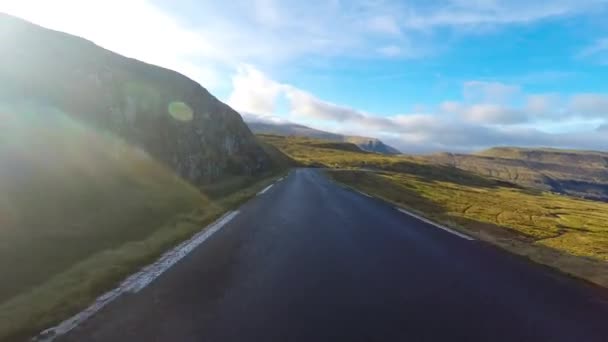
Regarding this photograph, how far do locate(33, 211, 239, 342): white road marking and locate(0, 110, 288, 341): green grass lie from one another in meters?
0.21

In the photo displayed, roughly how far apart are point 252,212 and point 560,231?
179 feet

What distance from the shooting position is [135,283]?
25.0 feet

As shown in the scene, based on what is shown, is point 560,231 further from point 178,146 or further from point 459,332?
point 459,332

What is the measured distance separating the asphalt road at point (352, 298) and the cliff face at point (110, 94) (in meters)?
16.9

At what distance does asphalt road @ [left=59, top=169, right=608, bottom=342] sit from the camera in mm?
5512

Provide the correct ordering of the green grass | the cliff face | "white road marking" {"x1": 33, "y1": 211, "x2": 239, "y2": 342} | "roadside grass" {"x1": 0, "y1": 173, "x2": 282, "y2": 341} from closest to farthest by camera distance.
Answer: "white road marking" {"x1": 33, "y1": 211, "x2": 239, "y2": 342} < "roadside grass" {"x1": 0, "y1": 173, "x2": 282, "y2": 341} < the green grass < the cliff face

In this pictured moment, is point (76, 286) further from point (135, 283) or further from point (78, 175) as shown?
point (78, 175)

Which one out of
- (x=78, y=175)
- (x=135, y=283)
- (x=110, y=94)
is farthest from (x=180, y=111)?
(x=135, y=283)

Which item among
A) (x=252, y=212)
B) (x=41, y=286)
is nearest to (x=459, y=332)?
(x=41, y=286)

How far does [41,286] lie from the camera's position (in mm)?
7375

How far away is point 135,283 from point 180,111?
35.6 meters

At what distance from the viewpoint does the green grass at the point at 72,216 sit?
23.0 feet

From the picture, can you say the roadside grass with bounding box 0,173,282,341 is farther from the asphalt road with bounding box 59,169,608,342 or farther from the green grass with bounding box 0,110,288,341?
the asphalt road with bounding box 59,169,608,342

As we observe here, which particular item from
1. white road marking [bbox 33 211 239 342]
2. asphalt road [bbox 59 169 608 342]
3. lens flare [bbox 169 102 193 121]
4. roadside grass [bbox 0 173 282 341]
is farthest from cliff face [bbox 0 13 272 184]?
asphalt road [bbox 59 169 608 342]
